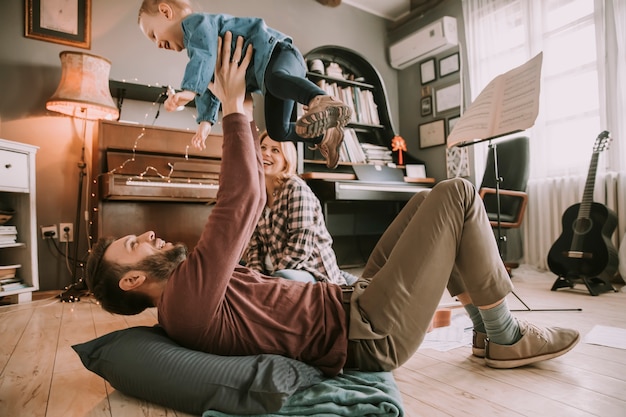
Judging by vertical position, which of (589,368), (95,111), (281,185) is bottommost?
(589,368)

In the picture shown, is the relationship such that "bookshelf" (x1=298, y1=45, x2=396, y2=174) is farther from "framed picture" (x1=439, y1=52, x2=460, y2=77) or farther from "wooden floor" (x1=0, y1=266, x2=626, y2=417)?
"wooden floor" (x1=0, y1=266, x2=626, y2=417)

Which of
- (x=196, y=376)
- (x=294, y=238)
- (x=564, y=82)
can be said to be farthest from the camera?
(x=564, y=82)

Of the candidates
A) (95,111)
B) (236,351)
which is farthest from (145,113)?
(236,351)

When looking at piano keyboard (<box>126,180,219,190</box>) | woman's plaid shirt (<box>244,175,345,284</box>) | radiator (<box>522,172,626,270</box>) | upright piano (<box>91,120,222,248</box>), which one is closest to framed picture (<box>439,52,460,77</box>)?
radiator (<box>522,172,626,270</box>)

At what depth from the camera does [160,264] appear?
1.13 metres

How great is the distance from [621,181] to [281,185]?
2.53 meters

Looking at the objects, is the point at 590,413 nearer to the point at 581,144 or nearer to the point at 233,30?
the point at 233,30

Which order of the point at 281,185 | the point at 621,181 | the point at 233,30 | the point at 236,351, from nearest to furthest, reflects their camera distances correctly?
the point at 236,351 → the point at 233,30 → the point at 281,185 → the point at 621,181

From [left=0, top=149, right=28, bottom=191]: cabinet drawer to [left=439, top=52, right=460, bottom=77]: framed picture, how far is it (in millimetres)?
3778

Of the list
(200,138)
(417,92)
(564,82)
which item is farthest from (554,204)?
(200,138)

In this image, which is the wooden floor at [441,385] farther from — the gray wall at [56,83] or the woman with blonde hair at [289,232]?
the gray wall at [56,83]

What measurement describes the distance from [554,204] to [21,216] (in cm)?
401

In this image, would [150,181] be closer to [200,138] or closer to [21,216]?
[21,216]

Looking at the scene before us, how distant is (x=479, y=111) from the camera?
2.24 metres
